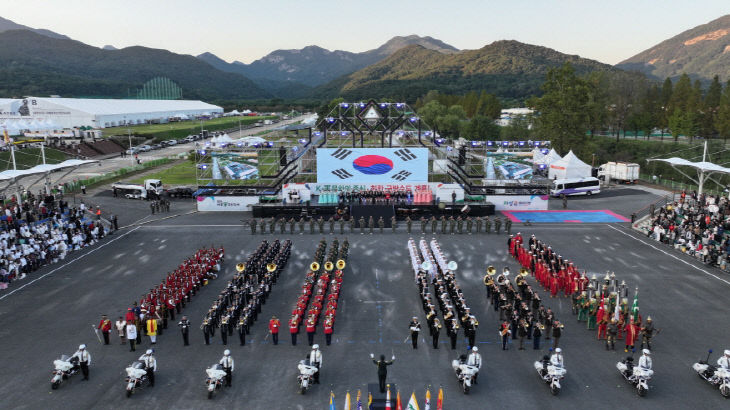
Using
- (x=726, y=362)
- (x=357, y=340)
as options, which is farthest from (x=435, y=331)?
(x=726, y=362)

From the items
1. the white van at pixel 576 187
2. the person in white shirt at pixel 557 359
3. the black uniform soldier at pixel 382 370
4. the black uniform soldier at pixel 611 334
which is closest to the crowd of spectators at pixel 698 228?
the white van at pixel 576 187

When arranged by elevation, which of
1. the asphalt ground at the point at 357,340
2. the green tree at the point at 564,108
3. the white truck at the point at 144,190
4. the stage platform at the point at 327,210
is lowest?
the asphalt ground at the point at 357,340

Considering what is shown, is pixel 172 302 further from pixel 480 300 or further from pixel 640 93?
pixel 640 93

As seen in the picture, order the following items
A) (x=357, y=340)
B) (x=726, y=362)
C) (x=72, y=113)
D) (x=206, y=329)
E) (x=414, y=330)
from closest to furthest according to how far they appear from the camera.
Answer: (x=726, y=362), (x=414, y=330), (x=206, y=329), (x=357, y=340), (x=72, y=113)

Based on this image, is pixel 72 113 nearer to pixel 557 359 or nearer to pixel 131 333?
pixel 131 333

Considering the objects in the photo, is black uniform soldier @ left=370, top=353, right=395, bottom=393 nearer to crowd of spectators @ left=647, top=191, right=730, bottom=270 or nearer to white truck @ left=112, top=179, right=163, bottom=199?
crowd of spectators @ left=647, top=191, right=730, bottom=270

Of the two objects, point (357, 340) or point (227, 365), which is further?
point (357, 340)

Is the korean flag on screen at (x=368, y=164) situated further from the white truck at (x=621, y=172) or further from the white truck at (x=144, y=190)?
the white truck at (x=621, y=172)
